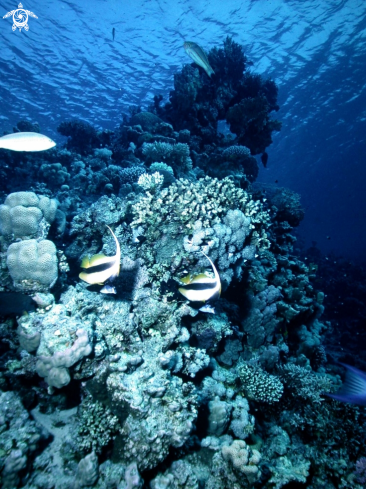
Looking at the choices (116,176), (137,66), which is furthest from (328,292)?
(137,66)

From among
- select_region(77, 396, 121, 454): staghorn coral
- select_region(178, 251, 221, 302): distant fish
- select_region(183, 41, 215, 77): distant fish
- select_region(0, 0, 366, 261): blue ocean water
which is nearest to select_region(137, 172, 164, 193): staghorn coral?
select_region(178, 251, 221, 302): distant fish

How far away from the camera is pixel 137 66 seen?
20.9 meters

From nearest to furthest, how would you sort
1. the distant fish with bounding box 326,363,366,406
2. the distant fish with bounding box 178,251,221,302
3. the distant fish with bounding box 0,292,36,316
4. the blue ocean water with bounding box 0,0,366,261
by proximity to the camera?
the distant fish with bounding box 326,363,366,406 < the distant fish with bounding box 178,251,221,302 < the distant fish with bounding box 0,292,36,316 < the blue ocean water with bounding box 0,0,366,261

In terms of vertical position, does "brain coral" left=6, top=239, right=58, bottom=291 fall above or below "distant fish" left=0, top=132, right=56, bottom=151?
below

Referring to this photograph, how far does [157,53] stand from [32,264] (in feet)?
72.2

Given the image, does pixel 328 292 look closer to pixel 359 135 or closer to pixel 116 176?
pixel 116 176

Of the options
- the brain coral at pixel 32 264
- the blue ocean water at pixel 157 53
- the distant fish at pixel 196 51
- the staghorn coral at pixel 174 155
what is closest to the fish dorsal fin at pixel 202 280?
the brain coral at pixel 32 264

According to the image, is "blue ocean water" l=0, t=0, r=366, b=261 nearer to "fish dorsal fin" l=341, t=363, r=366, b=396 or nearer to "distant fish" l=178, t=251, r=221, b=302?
"fish dorsal fin" l=341, t=363, r=366, b=396

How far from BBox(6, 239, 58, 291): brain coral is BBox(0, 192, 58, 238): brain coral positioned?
1.10ft

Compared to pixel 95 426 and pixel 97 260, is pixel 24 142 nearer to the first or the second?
pixel 97 260

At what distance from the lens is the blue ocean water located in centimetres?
1609

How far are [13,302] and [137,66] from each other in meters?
23.5

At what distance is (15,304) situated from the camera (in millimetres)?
3611

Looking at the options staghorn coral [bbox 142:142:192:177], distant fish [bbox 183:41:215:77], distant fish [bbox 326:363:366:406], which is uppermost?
distant fish [bbox 183:41:215:77]
